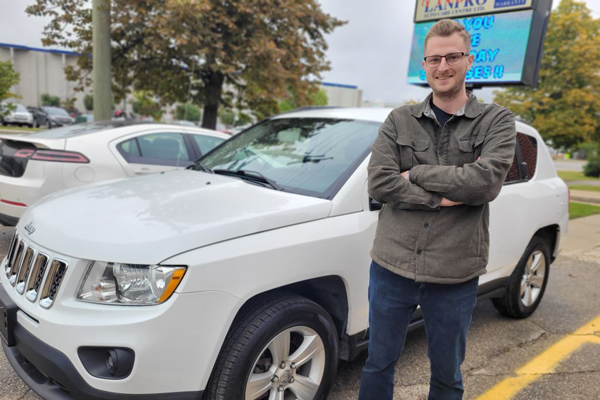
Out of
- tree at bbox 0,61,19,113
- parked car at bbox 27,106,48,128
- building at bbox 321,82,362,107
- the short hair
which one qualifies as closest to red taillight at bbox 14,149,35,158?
the short hair

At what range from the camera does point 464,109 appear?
196 cm

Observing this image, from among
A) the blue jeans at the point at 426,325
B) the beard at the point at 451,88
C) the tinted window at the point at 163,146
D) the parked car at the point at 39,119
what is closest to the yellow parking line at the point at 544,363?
the blue jeans at the point at 426,325

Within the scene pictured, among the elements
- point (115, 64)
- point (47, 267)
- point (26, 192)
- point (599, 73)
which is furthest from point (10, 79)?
point (599, 73)

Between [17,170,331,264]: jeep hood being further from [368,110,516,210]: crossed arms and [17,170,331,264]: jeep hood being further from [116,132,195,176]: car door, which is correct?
[116,132,195,176]: car door

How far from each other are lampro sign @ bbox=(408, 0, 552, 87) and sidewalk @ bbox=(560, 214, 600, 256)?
99.6 inches

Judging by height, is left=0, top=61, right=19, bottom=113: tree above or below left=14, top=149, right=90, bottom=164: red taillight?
above

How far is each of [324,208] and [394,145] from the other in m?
0.56

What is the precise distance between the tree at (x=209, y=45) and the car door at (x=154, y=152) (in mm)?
3798

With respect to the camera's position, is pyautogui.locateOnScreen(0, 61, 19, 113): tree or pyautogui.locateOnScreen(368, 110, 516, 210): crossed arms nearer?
pyautogui.locateOnScreen(368, 110, 516, 210): crossed arms

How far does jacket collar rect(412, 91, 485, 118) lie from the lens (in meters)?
1.94

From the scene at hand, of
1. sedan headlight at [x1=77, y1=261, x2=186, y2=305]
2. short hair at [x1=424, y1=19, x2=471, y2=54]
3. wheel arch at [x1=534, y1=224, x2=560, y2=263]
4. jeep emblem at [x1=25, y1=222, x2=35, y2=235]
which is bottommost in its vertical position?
wheel arch at [x1=534, y1=224, x2=560, y2=263]

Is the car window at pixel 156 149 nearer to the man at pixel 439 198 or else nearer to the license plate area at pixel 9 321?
the license plate area at pixel 9 321

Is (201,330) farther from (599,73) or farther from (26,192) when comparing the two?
(599,73)

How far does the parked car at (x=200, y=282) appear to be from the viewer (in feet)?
6.00
